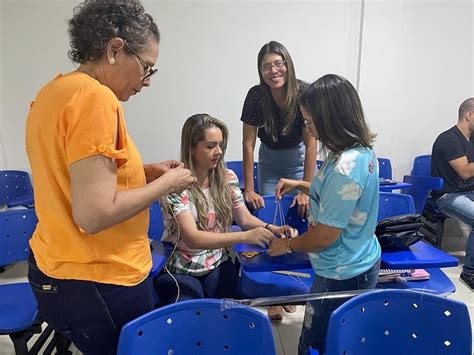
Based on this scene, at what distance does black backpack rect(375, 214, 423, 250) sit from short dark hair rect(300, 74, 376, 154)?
0.47 m

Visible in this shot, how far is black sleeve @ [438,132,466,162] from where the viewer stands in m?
3.36

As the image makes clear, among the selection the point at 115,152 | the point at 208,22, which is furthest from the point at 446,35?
the point at 115,152

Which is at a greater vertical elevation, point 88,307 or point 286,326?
point 88,307

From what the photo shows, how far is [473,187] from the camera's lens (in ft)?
11.2

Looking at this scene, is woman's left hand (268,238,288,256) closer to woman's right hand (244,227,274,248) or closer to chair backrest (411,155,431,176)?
woman's right hand (244,227,274,248)

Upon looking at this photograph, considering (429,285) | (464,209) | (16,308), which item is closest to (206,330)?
(16,308)

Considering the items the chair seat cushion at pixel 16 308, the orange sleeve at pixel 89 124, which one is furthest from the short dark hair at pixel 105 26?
the chair seat cushion at pixel 16 308

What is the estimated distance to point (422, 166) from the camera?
13.2ft

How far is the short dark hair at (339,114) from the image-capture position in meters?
1.36

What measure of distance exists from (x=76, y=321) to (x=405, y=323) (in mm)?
957

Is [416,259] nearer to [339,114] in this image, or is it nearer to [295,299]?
[295,299]

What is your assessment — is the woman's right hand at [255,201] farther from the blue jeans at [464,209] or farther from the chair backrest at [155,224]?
the blue jeans at [464,209]

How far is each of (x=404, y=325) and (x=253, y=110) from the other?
1.64 meters

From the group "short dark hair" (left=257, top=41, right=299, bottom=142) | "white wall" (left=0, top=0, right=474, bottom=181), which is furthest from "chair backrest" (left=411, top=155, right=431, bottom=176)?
"short dark hair" (left=257, top=41, right=299, bottom=142)
